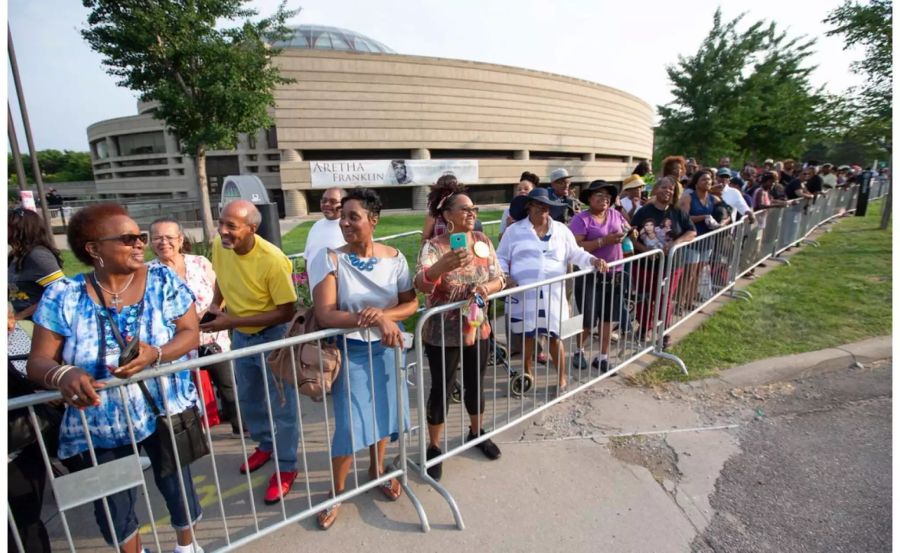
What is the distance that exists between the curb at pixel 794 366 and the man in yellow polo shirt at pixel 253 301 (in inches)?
128

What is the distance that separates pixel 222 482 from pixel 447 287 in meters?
1.92

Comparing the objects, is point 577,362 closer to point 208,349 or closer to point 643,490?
point 643,490

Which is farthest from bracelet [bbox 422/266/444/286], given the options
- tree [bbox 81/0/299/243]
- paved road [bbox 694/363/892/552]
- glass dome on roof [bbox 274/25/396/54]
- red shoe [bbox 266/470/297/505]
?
glass dome on roof [bbox 274/25/396/54]

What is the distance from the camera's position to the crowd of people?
1850 millimetres

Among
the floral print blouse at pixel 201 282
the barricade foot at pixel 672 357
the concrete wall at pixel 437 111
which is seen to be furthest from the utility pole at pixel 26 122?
the concrete wall at pixel 437 111

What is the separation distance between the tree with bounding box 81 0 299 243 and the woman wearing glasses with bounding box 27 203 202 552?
43.7ft

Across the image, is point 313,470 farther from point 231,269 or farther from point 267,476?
point 231,269

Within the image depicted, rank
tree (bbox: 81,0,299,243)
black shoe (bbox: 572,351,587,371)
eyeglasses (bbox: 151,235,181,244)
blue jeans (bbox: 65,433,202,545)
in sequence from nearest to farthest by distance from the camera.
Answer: blue jeans (bbox: 65,433,202,545) < eyeglasses (bbox: 151,235,181,244) < black shoe (bbox: 572,351,587,371) < tree (bbox: 81,0,299,243)

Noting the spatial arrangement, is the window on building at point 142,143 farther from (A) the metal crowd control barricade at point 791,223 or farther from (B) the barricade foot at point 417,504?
(B) the barricade foot at point 417,504

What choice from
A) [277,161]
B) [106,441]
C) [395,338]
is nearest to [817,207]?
[395,338]

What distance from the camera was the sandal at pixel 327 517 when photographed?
250cm

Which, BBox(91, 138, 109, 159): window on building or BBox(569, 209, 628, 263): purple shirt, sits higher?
BBox(91, 138, 109, 159): window on building

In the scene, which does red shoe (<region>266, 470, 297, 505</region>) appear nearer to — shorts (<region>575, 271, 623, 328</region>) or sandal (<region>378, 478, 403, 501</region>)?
sandal (<region>378, 478, 403, 501</region>)

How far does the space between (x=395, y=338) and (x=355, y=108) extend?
28374mm
